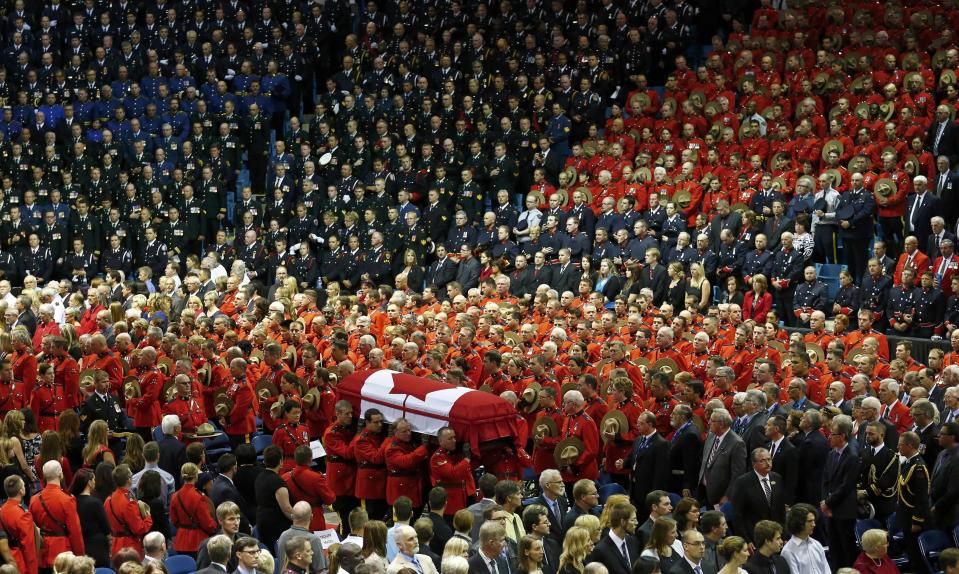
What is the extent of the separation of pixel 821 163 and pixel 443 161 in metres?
6.27

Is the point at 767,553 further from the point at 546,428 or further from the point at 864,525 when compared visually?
the point at 546,428

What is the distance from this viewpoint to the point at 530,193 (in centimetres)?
2098

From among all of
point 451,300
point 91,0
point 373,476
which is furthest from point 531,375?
point 91,0

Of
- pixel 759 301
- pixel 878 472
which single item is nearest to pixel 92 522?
pixel 878 472

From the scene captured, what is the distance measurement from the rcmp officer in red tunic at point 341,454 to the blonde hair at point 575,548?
12.0ft

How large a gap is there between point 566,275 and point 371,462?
25.8 ft

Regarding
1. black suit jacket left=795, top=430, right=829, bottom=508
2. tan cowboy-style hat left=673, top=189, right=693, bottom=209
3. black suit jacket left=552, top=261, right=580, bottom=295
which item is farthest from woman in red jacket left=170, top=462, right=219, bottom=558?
tan cowboy-style hat left=673, top=189, right=693, bottom=209

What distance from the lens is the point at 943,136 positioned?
18.7m

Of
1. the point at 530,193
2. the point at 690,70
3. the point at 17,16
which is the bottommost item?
the point at 530,193

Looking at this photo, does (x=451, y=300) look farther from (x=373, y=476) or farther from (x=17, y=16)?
(x=17, y=16)

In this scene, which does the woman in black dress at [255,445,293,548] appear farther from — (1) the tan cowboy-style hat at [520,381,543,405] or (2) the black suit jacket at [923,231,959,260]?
(2) the black suit jacket at [923,231,959,260]

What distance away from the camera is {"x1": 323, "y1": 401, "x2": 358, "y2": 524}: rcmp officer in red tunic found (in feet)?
40.0

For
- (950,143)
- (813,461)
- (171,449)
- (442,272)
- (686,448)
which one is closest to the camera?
(813,461)

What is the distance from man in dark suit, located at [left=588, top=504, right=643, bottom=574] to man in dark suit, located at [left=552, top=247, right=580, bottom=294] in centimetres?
998
